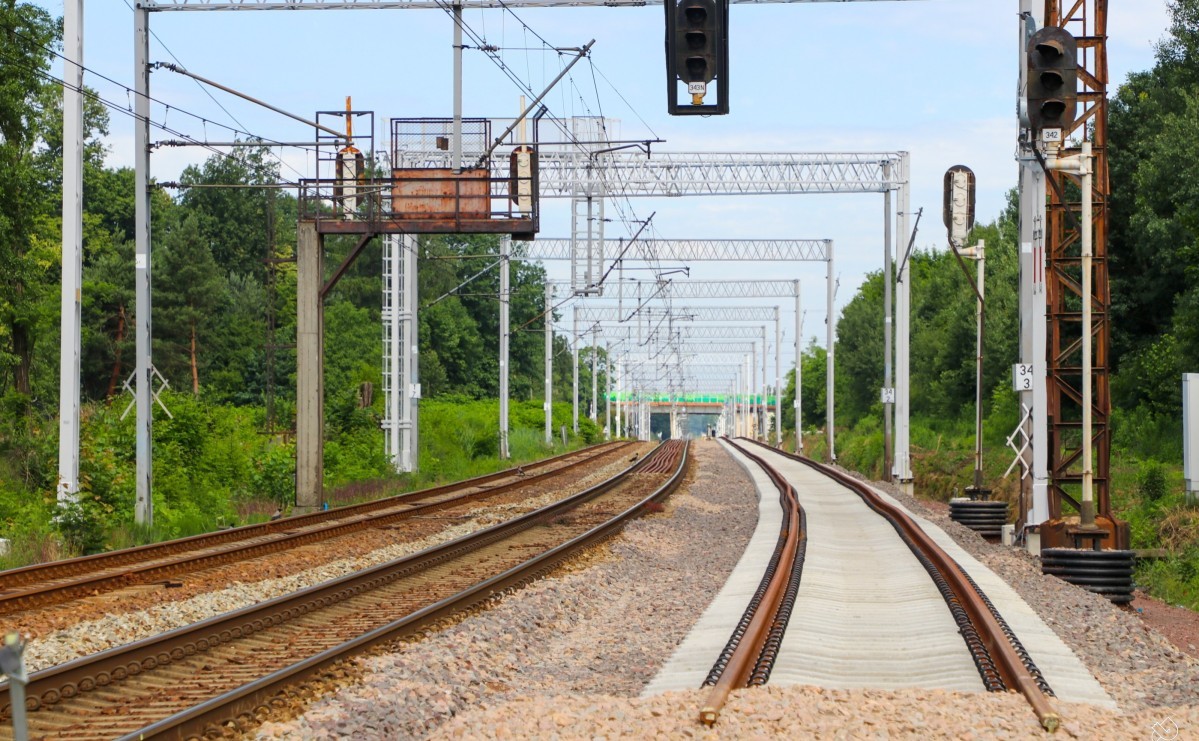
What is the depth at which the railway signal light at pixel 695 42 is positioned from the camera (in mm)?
14250

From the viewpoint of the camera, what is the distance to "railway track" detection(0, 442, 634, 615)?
14070 millimetres

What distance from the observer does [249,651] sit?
10.9 meters

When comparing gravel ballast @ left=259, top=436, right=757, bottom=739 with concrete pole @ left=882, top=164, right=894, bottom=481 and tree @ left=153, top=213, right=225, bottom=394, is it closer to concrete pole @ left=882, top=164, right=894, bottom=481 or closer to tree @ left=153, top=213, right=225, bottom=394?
concrete pole @ left=882, top=164, right=894, bottom=481

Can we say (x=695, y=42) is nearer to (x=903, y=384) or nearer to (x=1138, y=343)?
(x=903, y=384)

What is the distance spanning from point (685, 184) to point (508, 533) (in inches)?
1047

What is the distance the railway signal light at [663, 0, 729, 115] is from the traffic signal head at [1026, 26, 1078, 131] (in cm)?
397

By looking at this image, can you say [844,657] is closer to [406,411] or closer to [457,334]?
[406,411]

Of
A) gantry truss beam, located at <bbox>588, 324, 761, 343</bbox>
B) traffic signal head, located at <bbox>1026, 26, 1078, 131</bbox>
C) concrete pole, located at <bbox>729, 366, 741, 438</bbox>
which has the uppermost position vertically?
traffic signal head, located at <bbox>1026, 26, 1078, 131</bbox>

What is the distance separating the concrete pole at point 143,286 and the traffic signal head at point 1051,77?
1393 cm

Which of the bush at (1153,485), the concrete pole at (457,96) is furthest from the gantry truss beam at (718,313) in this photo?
the concrete pole at (457,96)

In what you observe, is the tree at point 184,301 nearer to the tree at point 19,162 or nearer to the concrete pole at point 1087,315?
the tree at point 19,162

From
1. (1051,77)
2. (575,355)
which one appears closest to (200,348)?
(575,355)

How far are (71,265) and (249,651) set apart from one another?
35.8ft

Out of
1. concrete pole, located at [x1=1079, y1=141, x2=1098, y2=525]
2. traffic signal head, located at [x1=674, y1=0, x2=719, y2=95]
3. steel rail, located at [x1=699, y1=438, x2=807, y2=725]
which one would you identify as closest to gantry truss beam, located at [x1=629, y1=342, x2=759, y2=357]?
concrete pole, located at [x1=1079, y1=141, x2=1098, y2=525]
